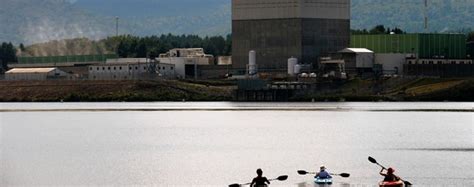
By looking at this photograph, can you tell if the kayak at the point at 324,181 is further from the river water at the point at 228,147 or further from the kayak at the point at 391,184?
the kayak at the point at 391,184

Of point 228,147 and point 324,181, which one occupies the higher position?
point 324,181

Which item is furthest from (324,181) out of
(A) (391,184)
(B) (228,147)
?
(B) (228,147)

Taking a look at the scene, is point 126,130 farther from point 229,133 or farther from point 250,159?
point 250,159

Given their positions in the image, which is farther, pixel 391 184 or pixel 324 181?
pixel 324 181

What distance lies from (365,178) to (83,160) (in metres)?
25.2

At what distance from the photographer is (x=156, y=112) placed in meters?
194

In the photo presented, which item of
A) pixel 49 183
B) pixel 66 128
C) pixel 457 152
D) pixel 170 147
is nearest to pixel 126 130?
pixel 66 128

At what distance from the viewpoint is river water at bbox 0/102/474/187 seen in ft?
302

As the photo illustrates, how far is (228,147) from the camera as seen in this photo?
11938cm

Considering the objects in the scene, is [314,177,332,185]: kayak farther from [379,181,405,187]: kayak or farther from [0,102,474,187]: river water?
[379,181,405,187]: kayak

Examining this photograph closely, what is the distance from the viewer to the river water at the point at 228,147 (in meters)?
91.9

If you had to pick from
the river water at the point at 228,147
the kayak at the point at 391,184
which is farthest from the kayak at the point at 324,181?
the kayak at the point at 391,184

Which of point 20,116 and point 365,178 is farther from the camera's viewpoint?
point 20,116

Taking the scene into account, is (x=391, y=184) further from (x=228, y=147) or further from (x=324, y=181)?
(x=228, y=147)
